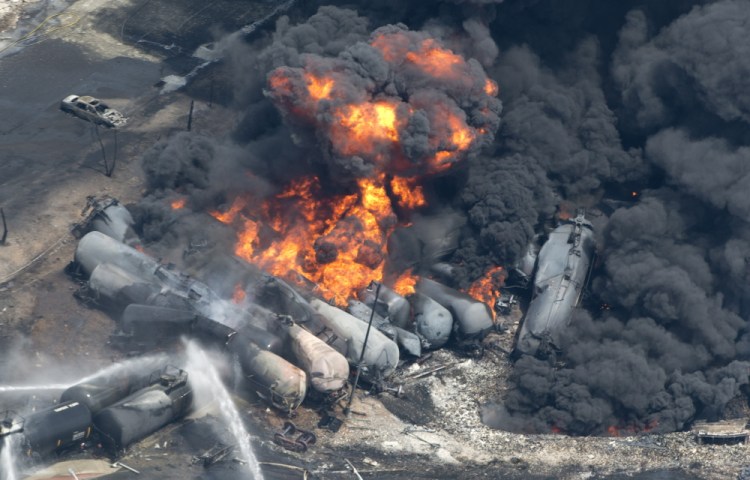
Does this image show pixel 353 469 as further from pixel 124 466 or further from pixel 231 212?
pixel 231 212

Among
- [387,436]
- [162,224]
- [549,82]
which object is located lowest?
[387,436]

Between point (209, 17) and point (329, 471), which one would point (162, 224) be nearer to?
point (329, 471)

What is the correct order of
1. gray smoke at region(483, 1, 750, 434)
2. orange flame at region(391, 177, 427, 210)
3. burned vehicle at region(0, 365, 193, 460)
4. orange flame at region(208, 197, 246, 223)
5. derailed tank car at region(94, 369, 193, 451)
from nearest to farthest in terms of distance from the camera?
burned vehicle at region(0, 365, 193, 460), derailed tank car at region(94, 369, 193, 451), gray smoke at region(483, 1, 750, 434), orange flame at region(208, 197, 246, 223), orange flame at region(391, 177, 427, 210)

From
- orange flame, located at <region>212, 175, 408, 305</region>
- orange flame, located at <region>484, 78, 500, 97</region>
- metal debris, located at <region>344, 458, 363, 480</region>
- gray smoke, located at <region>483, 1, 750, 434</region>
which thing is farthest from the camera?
orange flame, located at <region>484, 78, 500, 97</region>

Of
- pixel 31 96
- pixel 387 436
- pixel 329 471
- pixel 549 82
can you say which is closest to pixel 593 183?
pixel 549 82

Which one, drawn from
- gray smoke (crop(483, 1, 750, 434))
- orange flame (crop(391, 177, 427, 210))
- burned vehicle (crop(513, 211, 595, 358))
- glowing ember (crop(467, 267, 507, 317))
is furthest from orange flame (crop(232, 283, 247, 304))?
burned vehicle (crop(513, 211, 595, 358))

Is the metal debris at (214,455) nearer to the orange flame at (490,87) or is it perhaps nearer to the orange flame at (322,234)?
the orange flame at (322,234)

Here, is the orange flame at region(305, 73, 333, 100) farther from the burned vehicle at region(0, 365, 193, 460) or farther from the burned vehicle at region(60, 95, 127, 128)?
the burned vehicle at region(60, 95, 127, 128)
